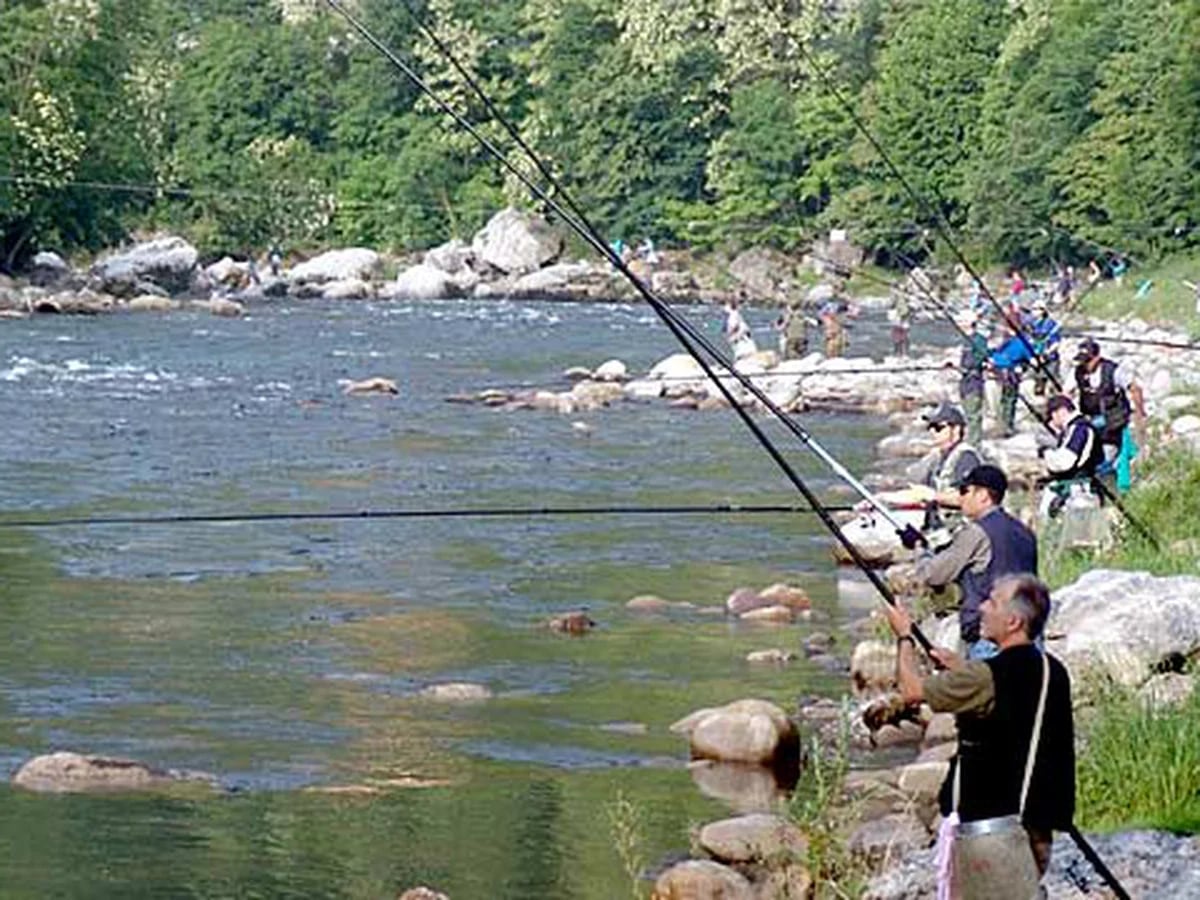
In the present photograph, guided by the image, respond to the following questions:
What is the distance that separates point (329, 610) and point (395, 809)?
5.20 metres

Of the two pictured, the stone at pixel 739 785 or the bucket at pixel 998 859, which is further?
the stone at pixel 739 785

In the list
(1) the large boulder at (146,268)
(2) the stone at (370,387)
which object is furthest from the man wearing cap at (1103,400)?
(1) the large boulder at (146,268)

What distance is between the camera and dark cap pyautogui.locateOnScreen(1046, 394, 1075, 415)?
1642 cm

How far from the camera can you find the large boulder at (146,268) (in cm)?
5009

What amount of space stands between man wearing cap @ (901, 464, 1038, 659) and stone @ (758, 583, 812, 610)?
266 inches

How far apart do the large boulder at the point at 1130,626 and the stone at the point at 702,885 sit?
1.89m

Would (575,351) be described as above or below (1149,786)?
below

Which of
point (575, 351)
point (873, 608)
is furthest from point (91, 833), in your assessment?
point (575, 351)

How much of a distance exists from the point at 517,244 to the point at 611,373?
98.0 ft

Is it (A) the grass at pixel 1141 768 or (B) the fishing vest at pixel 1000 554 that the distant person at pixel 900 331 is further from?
(A) the grass at pixel 1141 768

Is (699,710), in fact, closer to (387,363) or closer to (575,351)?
(387,363)

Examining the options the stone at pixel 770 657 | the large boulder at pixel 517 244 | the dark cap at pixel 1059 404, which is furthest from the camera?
the large boulder at pixel 517 244

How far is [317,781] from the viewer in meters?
11.5

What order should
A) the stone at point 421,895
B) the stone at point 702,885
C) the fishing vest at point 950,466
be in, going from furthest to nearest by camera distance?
the fishing vest at point 950,466
the stone at point 421,895
the stone at point 702,885
